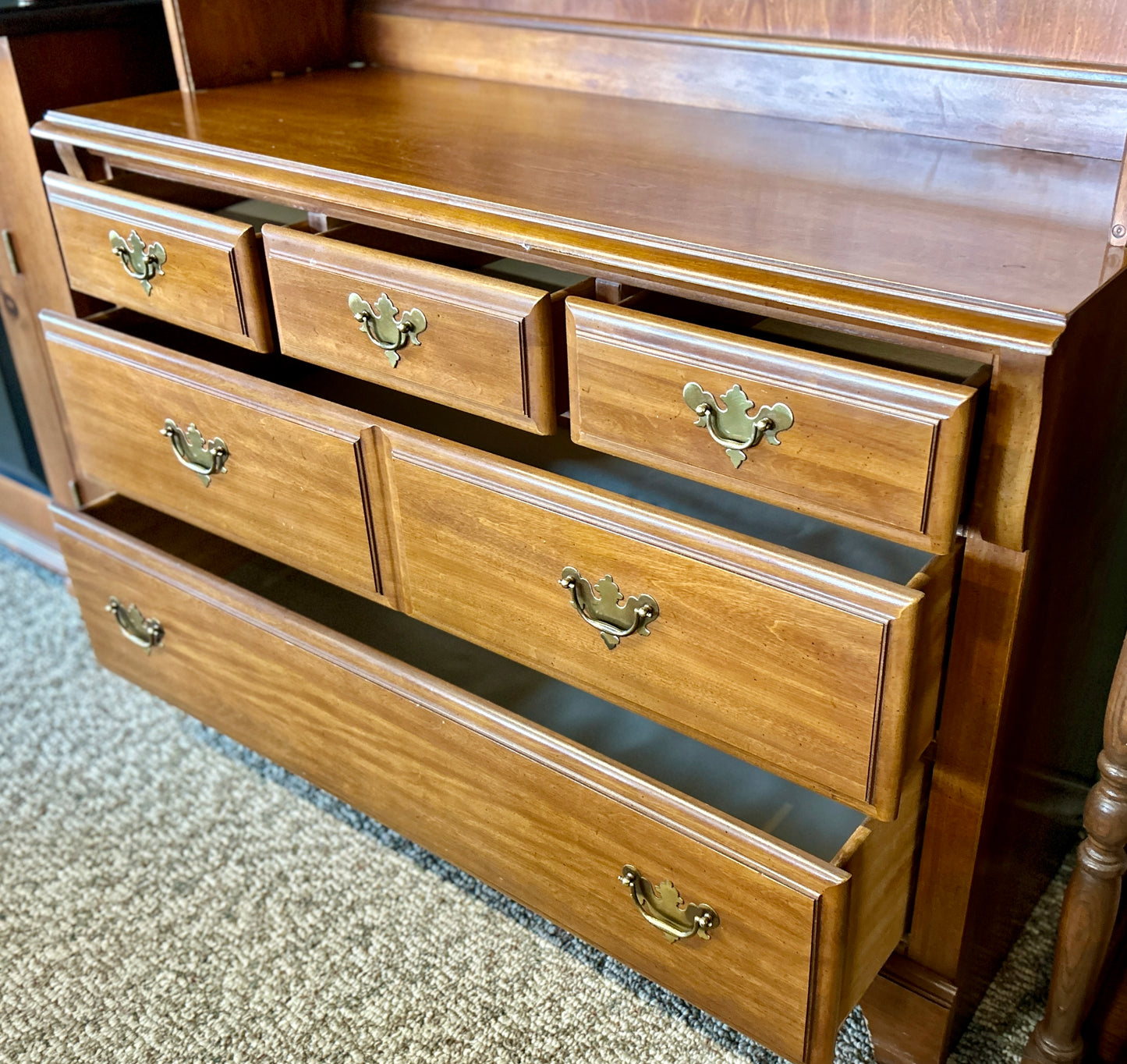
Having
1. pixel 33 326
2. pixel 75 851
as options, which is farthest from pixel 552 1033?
pixel 33 326

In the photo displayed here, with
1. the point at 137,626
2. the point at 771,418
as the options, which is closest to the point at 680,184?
the point at 771,418

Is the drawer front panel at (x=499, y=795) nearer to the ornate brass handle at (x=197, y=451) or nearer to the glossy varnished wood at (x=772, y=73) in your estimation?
the ornate brass handle at (x=197, y=451)

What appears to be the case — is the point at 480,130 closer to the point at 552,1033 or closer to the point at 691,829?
the point at 691,829

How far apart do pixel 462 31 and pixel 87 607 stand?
0.78m

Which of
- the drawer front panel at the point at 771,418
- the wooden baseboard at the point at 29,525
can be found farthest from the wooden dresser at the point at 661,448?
the wooden baseboard at the point at 29,525

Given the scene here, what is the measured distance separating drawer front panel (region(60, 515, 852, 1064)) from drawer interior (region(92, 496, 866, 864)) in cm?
8

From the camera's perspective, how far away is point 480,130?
109cm

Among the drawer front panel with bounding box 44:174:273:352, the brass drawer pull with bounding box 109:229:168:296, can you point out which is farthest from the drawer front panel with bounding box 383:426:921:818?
the brass drawer pull with bounding box 109:229:168:296

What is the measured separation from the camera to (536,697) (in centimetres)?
118

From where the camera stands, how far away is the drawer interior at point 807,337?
2.78ft

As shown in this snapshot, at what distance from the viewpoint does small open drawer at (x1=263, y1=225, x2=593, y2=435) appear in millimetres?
854

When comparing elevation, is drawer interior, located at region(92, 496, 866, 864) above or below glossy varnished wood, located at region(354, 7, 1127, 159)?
below

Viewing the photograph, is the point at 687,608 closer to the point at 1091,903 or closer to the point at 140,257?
the point at 1091,903

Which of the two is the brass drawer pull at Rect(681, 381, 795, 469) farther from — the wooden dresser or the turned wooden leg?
the turned wooden leg
